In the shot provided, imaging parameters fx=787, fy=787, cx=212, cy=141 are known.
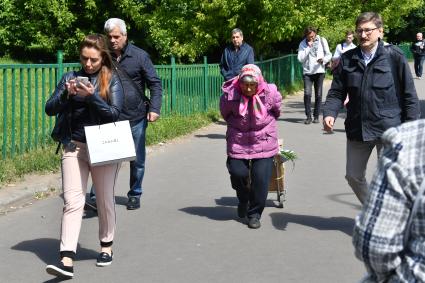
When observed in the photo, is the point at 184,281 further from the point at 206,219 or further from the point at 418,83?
the point at 418,83

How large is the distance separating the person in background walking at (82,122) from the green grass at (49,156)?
3.11 meters

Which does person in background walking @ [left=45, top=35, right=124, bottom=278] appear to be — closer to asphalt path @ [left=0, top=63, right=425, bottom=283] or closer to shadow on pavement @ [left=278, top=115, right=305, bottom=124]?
asphalt path @ [left=0, top=63, right=425, bottom=283]

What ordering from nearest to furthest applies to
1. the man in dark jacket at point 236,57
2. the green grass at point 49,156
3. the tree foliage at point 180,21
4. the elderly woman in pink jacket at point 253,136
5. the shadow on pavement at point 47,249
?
the shadow on pavement at point 47,249 < the elderly woman in pink jacket at point 253,136 < the green grass at point 49,156 < the man in dark jacket at point 236,57 < the tree foliage at point 180,21

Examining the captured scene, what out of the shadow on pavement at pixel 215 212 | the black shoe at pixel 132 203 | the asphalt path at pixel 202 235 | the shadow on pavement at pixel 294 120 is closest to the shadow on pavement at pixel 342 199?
the asphalt path at pixel 202 235

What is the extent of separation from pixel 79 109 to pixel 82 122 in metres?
0.10

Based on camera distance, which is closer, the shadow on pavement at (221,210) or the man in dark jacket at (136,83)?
the man in dark jacket at (136,83)

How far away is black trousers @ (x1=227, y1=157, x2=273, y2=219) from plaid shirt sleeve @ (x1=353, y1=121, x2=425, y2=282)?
4657 millimetres

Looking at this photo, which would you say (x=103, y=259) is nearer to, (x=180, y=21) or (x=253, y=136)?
(x=253, y=136)

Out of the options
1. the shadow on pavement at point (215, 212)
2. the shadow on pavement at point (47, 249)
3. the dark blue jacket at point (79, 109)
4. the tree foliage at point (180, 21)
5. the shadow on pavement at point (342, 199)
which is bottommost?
the shadow on pavement at point (47, 249)

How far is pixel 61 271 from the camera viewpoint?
523 cm

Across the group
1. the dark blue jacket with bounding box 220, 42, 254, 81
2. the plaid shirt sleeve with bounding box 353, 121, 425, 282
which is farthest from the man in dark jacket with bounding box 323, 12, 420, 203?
the dark blue jacket with bounding box 220, 42, 254, 81

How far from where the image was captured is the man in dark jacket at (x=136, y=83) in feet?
23.8

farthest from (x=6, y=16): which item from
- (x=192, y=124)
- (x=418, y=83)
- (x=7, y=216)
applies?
(x=7, y=216)

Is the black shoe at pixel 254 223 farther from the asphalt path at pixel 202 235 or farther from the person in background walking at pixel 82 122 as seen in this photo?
the person in background walking at pixel 82 122
